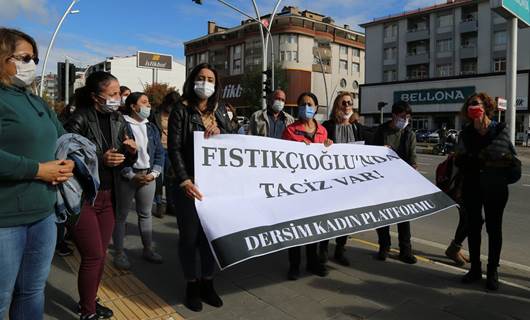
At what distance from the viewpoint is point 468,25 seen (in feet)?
157

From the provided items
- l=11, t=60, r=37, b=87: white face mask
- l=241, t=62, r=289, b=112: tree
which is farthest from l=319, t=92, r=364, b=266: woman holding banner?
l=241, t=62, r=289, b=112: tree

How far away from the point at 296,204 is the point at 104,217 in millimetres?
1487

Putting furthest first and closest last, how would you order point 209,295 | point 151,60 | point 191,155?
point 151,60
point 209,295
point 191,155

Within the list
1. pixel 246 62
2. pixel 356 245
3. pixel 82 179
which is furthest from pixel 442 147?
pixel 246 62

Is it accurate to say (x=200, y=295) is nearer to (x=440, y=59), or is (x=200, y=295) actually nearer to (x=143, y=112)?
(x=143, y=112)

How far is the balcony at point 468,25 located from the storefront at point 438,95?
11.8 metres

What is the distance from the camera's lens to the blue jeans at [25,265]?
6.84 feet

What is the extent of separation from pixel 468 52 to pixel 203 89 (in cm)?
5172

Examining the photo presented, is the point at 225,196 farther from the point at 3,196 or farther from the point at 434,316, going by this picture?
the point at 434,316

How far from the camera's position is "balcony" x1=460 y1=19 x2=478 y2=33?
4738 centimetres

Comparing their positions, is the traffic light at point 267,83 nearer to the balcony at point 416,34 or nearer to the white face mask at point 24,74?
the white face mask at point 24,74

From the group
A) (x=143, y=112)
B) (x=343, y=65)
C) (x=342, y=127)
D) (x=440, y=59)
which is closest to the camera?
(x=143, y=112)

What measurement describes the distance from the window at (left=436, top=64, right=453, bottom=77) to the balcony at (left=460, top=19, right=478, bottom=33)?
4.16 meters

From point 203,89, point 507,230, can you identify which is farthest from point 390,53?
point 203,89
